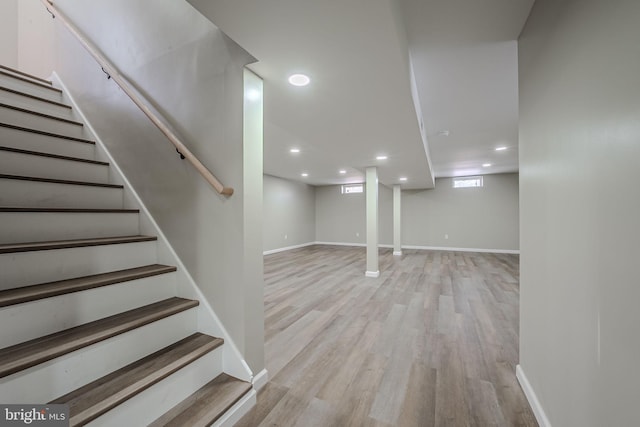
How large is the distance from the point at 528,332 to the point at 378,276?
3293mm

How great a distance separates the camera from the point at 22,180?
157cm

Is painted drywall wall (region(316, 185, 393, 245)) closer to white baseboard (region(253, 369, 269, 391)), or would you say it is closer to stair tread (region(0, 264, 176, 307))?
white baseboard (region(253, 369, 269, 391))

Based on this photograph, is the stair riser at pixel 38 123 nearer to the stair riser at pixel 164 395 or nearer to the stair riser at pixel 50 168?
the stair riser at pixel 50 168

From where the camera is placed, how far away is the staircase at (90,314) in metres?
1.04

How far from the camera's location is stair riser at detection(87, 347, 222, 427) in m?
1.05

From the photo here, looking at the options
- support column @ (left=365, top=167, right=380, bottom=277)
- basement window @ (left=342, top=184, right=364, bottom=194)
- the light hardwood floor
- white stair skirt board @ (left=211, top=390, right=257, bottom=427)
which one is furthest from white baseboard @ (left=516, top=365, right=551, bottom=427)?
basement window @ (left=342, top=184, right=364, bottom=194)

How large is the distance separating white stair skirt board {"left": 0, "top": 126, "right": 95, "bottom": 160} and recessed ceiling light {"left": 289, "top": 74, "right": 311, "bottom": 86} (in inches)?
80.3

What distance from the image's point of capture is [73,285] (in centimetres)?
127

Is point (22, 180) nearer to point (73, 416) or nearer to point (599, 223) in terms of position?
point (73, 416)

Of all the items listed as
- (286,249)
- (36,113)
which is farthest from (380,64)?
(286,249)

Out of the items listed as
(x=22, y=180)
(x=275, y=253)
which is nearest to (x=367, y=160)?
(x=22, y=180)

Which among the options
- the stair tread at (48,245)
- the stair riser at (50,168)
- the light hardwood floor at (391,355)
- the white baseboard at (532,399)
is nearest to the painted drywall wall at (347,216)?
the light hardwood floor at (391,355)

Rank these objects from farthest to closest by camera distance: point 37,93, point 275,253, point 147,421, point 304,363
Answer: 1. point 275,253
2. point 37,93
3. point 304,363
4. point 147,421

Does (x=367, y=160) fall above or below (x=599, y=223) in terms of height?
above
